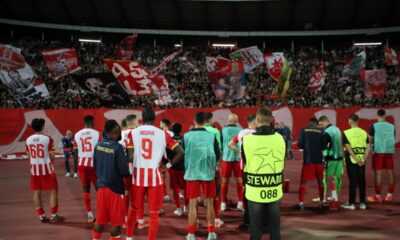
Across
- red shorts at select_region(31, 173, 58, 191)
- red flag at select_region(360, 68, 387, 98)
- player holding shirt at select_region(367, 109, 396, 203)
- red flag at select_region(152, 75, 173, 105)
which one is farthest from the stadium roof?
red shorts at select_region(31, 173, 58, 191)

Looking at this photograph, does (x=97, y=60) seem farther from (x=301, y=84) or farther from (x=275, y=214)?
(x=275, y=214)

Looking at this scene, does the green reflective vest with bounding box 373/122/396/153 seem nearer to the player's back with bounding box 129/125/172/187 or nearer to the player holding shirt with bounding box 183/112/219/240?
the player holding shirt with bounding box 183/112/219/240

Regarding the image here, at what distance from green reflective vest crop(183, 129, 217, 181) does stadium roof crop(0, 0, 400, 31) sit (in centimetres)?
2916

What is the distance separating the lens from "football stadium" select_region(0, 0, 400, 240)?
6273mm

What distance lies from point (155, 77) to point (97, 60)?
1267 cm

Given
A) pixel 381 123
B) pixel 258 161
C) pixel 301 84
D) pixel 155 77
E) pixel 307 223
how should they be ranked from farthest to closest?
pixel 301 84 → pixel 155 77 → pixel 381 123 → pixel 307 223 → pixel 258 161

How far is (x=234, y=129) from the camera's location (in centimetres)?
930

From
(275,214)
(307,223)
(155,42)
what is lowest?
(307,223)

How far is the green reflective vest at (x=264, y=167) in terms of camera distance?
4.91m

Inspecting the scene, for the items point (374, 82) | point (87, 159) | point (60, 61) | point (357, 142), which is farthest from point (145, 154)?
point (374, 82)

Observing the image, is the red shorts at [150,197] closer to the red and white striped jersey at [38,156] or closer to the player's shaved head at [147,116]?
the player's shaved head at [147,116]

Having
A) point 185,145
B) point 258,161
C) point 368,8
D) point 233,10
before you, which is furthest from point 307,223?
point 368,8

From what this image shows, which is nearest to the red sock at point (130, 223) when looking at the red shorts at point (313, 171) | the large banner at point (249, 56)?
the red shorts at point (313, 171)

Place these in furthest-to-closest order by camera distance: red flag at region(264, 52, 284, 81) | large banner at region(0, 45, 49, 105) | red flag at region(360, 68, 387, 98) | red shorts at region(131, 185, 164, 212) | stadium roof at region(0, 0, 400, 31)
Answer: stadium roof at region(0, 0, 400, 31) < red flag at region(360, 68, 387, 98) < red flag at region(264, 52, 284, 81) < large banner at region(0, 45, 49, 105) < red shorts at region(131, 185, 164, 212)
